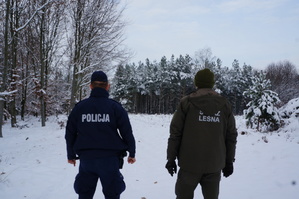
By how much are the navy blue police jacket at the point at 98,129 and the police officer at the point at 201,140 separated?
720mm

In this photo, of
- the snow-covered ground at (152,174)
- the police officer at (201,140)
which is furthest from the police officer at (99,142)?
the snow-covered ground at (152,174)

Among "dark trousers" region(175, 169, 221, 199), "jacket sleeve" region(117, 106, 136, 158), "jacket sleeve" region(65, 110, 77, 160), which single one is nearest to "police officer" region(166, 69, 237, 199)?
"dark trousers" region(175, 169, 221, 199)

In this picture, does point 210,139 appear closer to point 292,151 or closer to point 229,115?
point 229,115

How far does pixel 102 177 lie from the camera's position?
2.79 meters

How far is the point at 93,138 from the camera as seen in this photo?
9.17 feet

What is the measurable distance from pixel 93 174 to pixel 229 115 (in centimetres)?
207

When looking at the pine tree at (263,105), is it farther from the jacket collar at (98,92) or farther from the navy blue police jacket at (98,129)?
the jacket collar at (98,92)

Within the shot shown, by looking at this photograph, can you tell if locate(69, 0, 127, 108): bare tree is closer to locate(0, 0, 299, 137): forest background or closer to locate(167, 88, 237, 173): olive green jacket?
locate(0, 0, 299, 137): forest background

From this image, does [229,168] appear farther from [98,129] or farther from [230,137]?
[98,129]

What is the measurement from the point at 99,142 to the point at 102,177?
1.57 feet

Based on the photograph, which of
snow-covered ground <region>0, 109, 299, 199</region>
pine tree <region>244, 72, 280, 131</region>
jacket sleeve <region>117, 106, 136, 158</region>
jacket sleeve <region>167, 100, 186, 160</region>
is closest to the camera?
jacket sleeve <region>167, 100, 186, 160</region>

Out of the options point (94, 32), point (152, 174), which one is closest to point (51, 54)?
point (94, 32)

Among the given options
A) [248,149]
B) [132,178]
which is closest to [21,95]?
[132,178]

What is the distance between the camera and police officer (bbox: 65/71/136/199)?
279cm
